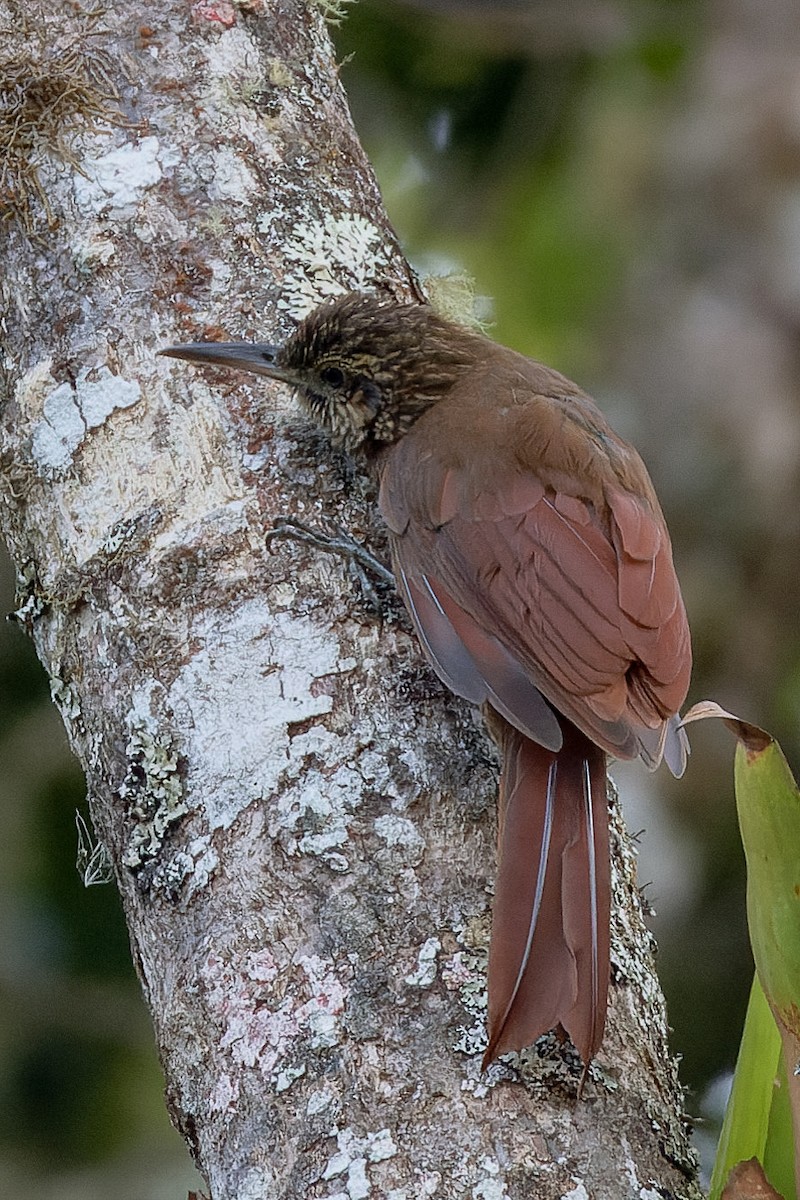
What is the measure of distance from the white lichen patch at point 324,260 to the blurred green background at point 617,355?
840mm

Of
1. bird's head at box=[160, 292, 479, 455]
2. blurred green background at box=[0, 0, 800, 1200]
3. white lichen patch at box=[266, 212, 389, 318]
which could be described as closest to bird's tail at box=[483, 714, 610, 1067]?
bird's head at box=[160, 292, 479, 455]

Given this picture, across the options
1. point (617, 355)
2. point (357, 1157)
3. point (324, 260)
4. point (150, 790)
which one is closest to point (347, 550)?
point (150, 790)

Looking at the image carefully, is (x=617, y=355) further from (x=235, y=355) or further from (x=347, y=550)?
(x=347, y=550)

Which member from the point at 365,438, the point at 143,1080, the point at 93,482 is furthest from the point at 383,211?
the point at 143,1080

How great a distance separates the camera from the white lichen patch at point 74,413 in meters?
2.30

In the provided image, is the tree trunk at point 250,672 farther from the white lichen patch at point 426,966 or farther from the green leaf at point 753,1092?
the green leaf at point 753,1092

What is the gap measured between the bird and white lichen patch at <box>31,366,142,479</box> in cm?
11

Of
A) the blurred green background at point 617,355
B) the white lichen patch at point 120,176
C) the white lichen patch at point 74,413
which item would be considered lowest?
the blurred green background at point 617,355

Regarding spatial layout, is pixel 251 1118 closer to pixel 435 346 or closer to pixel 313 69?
pixel 435 346

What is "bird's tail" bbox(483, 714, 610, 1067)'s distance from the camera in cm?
177

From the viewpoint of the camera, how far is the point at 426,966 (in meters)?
1.82

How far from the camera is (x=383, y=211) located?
2.75 m

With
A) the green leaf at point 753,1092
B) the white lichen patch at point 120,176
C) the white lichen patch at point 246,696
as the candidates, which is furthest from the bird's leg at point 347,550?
the green leaf at point 753,1092

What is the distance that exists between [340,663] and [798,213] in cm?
323
